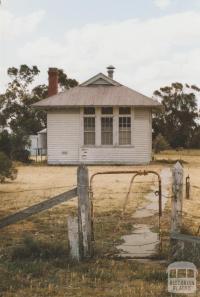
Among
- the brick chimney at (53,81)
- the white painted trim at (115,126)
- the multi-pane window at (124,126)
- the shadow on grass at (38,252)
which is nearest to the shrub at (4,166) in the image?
the shadow on grass at (38,252)

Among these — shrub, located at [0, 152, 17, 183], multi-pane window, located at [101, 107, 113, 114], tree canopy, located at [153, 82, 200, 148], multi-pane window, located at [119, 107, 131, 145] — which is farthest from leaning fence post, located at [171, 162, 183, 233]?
tree canopy, located at [153, 82, 200, 148]

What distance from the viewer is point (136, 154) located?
33219mm

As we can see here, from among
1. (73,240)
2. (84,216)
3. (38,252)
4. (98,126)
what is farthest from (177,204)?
(98,126)

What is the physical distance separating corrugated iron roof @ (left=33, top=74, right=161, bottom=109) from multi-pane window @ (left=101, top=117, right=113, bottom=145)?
108 centimetres

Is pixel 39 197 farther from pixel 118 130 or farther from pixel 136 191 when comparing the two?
Answer: pixel 118 130

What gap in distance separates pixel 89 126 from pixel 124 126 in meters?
1.96

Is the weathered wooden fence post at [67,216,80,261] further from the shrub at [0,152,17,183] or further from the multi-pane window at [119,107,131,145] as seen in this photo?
the multi-pane window at [119,107,131,145]

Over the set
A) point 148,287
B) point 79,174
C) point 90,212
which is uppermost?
point 79,174

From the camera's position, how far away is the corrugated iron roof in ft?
107

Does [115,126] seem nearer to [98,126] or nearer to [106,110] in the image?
[98,126]

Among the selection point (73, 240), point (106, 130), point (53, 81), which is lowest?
point (73, 240)

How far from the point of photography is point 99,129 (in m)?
33.1

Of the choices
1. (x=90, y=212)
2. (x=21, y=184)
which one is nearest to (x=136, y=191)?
(x=21, y=184)

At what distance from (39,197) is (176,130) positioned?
A: 5726 cm
